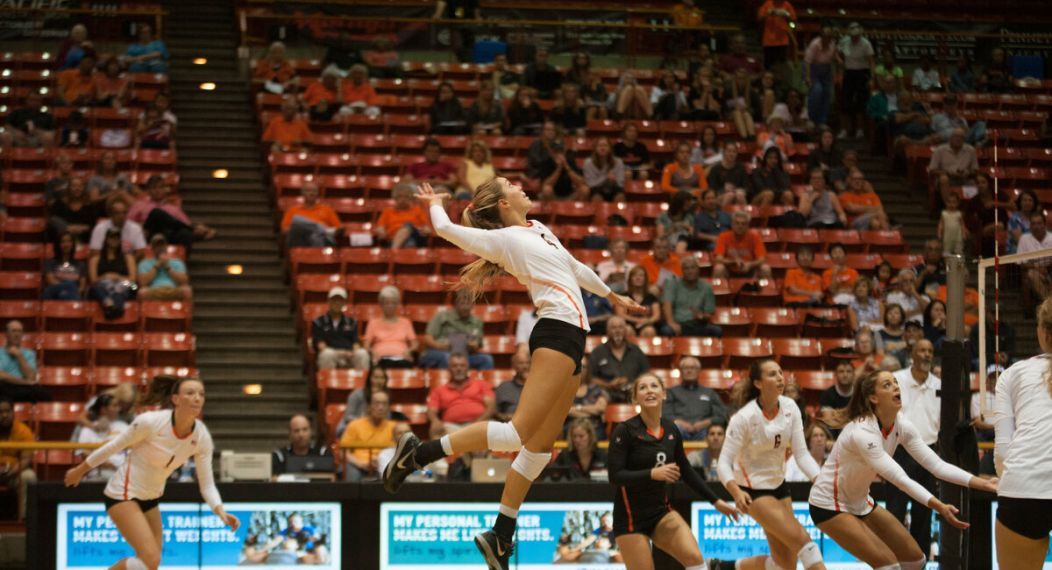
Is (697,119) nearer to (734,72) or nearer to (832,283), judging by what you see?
(734,72)

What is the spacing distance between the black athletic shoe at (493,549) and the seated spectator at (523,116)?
1014 cm

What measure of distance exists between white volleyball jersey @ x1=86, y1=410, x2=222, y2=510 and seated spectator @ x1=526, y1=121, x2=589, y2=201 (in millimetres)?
7081

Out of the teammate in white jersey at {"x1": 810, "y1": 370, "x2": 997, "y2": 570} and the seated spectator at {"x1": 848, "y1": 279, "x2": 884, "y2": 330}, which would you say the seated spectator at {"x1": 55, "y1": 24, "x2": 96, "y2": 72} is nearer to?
the seated spectator at {"x1": 848, "y1": 279, "x2": 884, "y2": 330}

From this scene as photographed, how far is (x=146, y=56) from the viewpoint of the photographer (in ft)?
54.3

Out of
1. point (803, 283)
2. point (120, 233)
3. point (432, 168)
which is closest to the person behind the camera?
point (120, 233)

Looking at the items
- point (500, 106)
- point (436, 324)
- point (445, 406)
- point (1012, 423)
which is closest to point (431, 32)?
point (500, 106)

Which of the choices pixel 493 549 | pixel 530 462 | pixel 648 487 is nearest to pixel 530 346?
pixel 530 462

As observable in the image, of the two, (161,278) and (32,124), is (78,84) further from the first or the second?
(161,278)

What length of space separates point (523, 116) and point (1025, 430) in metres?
11.1

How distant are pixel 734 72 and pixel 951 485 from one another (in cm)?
1058

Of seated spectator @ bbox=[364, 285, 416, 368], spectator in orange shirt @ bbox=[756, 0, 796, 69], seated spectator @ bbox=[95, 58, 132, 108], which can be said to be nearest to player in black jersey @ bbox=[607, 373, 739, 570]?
seated spectator @ bbox=[364, 285, 416, 368]

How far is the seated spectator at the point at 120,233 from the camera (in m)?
12.7

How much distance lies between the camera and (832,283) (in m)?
13.8

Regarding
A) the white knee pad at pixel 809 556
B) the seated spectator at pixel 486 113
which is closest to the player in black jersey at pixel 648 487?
the white knee pad at pixel 809 556
